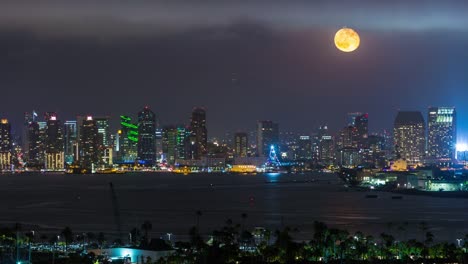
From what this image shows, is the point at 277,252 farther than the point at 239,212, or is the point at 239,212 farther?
the point at 239,212

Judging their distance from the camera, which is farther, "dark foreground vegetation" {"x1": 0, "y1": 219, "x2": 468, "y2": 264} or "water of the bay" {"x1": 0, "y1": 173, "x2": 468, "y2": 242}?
"water of the bay" {"x1": 0, "y1": 173, "x2": 468, "y2": 242}

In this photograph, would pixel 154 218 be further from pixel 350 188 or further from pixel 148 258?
pixel 350 188

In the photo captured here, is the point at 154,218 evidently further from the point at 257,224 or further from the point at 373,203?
the point at 373,203

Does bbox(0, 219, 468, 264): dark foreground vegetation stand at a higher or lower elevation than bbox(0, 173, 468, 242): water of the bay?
higher

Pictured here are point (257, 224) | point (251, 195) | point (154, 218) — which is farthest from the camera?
point (251, 195)

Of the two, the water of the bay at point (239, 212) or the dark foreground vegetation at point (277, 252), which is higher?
the dark foreground vegetation at point (277, 252)

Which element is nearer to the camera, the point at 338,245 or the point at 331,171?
the point at 338,245

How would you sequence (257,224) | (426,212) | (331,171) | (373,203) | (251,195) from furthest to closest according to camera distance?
(331,171), (251,195), (373,203), (426,212), (257,224)

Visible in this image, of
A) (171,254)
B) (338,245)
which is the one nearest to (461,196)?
(338,245)

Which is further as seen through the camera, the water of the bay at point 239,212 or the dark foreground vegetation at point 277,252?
the water of the bay at point 239,212

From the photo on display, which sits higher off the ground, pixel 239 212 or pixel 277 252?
pixel 277 252
